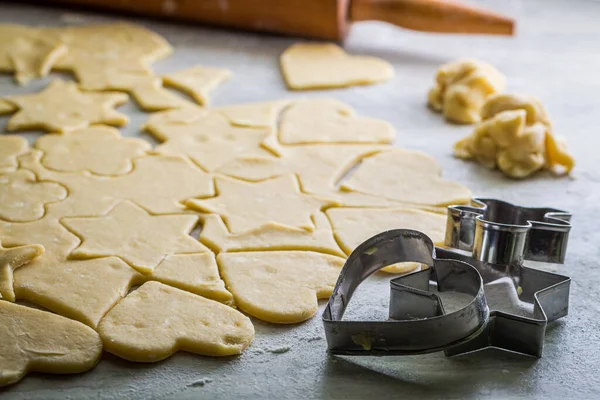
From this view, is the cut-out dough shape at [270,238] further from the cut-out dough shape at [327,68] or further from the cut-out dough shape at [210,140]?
the cut-out dough shape at [327,68]

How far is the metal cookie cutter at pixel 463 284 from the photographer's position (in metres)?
1.14

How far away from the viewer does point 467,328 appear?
1.14 meters

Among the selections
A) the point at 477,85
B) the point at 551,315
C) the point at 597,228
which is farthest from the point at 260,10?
the point at 551,315

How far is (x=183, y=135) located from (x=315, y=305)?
840 millimetres

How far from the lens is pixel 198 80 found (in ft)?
7.91

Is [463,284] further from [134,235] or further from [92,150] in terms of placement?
[92,150]

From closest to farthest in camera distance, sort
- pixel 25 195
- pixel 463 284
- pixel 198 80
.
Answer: pixel 463 284 < pixel 25 195 < pixel 198 80

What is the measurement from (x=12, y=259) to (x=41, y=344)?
0.26 meters

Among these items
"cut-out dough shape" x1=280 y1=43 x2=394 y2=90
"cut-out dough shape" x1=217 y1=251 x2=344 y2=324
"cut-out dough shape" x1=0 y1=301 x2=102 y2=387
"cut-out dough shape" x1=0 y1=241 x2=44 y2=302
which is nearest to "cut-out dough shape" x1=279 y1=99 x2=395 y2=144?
"cut-out dough shape" x1=280 y1=43 x2=394 y2=90

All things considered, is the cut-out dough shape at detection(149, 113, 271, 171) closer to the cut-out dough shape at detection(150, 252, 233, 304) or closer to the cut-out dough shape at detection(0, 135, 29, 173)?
the cut-out dough shape at detection(0, 135, 29, 173)

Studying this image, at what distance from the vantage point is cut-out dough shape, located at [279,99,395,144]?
2010 mm

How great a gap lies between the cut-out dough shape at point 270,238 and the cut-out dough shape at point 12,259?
0.32 m

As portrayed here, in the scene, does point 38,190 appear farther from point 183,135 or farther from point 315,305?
point 315,305

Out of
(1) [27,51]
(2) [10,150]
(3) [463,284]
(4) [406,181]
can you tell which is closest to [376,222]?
(4) [406,181]
